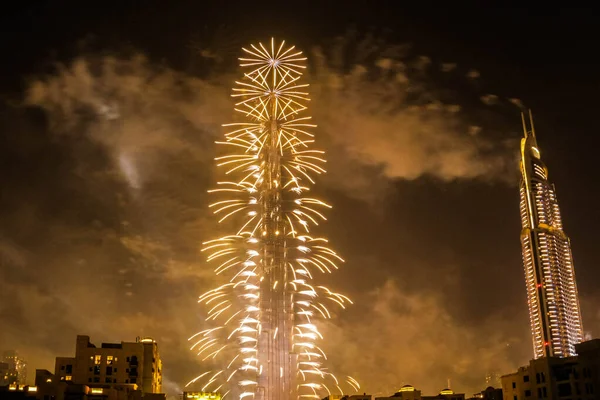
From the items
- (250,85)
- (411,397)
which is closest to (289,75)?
(250,85)

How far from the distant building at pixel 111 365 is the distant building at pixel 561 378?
162ft

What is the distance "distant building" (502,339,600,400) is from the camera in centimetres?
8212

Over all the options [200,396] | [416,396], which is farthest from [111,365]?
[416,396]

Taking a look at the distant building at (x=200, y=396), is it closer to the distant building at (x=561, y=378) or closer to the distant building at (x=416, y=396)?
the distant building at (x=416, y=396)

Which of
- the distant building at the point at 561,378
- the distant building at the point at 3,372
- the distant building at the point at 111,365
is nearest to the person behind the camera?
the distant building at the point at 561,378

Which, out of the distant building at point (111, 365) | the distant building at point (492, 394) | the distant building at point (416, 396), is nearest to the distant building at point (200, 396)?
the distant building at point (111, 365)

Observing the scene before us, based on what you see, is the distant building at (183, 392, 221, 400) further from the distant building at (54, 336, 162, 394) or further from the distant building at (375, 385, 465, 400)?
the distant building at (375, 385, 465, 400)

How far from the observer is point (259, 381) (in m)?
82.2

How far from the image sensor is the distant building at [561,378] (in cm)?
8212

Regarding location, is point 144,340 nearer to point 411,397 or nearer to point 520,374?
point 411,397

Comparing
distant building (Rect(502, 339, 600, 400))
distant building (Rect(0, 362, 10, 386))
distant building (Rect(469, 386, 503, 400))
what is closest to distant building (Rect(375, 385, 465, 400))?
distant building (Rect(469, 386, 503, 400))

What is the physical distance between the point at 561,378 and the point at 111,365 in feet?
194

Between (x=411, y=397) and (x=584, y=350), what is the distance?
35921mm

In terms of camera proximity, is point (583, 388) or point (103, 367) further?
point (103, 367)
